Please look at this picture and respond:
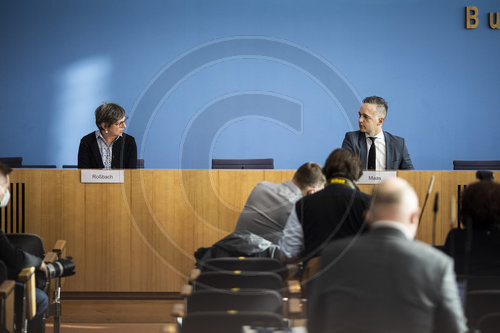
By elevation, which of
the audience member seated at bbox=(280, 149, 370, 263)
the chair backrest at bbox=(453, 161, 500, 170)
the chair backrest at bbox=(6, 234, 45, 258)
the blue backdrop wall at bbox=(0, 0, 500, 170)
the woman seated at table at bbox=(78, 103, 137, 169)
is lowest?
the chair backrest at bbox=(6, 234, 45, 258)

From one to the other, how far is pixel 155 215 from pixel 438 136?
4.40 m

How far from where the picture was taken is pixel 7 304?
2701 mm

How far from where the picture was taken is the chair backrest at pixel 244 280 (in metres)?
2.77

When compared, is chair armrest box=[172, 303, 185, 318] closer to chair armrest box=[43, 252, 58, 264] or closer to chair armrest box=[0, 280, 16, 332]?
chair armrest box=[0, 280, 16, 332]

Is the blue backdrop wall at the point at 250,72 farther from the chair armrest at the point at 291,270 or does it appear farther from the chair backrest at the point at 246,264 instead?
the chair backrest at the point at 246,264

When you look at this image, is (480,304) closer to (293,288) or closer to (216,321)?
(293,288)

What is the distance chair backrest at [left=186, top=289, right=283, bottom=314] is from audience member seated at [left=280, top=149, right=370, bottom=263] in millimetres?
578

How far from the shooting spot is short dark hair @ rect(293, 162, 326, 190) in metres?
3.56

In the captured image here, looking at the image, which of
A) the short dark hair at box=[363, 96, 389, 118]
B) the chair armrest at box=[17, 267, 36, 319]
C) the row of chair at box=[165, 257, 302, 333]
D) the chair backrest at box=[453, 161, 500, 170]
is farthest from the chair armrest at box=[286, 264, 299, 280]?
the chair backrest at box=[453, 161, 500, 170]

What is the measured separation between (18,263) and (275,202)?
1.50 meters

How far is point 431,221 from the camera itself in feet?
14.2

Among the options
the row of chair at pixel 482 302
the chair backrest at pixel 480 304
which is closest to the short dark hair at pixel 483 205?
the row of chair at pixel 482 302

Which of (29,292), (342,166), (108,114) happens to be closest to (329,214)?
(342,166)

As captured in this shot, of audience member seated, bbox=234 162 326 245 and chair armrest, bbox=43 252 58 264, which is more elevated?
audience member seated, bbox=234 162 326 245
